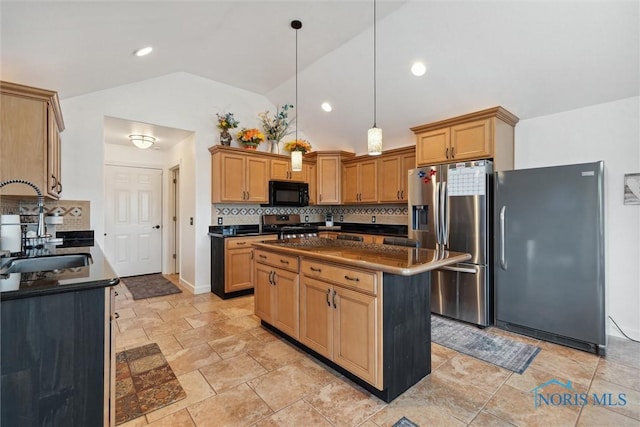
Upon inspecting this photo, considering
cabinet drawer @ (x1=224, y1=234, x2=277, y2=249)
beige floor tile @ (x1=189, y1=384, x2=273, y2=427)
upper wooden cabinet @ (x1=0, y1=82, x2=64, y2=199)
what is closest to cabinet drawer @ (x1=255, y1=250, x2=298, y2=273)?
beige floor tile @ (x1=189, y1=384, x2=273, y2=427)

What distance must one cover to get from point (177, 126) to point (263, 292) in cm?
289

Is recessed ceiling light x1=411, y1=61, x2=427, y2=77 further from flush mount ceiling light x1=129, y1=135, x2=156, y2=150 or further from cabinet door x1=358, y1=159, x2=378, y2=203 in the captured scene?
flush mount ceiling light x1=129, y1=135, x2=156, y2=150

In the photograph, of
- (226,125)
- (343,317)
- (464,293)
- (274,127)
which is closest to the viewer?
(343,317)

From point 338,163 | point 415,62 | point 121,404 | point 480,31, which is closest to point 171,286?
point 121,404

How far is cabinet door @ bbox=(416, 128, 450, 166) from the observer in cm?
360

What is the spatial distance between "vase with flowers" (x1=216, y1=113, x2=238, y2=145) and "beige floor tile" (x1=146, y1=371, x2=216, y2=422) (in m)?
3.30

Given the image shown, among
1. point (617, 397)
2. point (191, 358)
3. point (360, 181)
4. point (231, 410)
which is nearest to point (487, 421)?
point (617, 397)

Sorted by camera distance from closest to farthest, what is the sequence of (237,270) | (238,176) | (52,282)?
(52,282) → (237,270) → (238,176)

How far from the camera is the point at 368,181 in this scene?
5152 mm

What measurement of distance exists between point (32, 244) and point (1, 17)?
1.73 m

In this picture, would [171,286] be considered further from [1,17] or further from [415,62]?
[415,62]

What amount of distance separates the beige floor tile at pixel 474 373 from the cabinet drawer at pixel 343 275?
1055 millimetres

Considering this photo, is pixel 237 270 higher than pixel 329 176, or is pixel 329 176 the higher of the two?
pixel 329 176

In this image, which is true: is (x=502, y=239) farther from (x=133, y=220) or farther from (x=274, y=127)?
(x=133, y=220)
